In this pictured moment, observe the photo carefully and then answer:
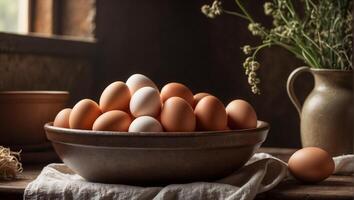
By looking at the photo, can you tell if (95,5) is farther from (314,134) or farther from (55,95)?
(314,134)

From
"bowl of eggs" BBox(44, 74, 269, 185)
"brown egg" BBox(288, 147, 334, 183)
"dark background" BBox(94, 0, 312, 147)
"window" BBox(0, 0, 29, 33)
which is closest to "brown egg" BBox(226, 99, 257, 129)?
"bowl of eggs" BBox(44, 74, 269, 185)

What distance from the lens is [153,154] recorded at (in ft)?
2.89

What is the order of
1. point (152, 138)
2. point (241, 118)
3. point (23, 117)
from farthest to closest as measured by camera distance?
point (23, 117) → point (241, 118) → point (152, 138)

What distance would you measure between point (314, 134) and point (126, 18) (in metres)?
0.81

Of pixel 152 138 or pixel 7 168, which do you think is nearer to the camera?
pixel 152 138

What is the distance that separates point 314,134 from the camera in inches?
49.8

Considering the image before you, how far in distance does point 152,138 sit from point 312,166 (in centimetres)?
30

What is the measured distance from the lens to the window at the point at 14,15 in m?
1.87

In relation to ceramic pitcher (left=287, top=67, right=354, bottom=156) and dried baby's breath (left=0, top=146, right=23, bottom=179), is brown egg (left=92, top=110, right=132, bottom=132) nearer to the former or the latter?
dried baby's breath (left=0, top=146, right=23, bottom=179)

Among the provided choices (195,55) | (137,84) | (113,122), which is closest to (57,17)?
(195,55)

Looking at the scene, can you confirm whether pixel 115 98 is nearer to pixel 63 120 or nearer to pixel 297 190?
pixel 63 120

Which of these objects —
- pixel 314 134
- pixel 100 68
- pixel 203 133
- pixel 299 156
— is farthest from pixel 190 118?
pixel 100 68

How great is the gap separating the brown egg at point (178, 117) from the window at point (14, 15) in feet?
3.52

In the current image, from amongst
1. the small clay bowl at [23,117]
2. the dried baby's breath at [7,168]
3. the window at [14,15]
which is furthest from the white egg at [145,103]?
the window at [14,15]
